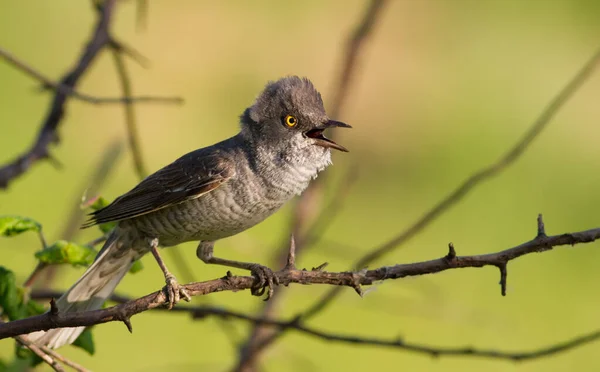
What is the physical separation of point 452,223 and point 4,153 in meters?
4.66

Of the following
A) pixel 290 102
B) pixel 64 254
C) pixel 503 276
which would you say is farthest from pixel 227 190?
pixel 503 276

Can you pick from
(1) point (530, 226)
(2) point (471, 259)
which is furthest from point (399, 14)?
(2) point (471, 259)

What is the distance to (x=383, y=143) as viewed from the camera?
1153cm

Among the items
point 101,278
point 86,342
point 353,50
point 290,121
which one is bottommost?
point 86,342

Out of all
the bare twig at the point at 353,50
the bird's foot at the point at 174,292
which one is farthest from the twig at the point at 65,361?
the bare twig at the point at 353,50

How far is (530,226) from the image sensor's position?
9.27 m

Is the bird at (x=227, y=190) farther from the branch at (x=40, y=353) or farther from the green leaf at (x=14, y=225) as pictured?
the branch at (x=40, y=353)

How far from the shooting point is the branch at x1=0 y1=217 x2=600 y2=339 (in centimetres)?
207

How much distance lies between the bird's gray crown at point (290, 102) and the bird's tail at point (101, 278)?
0.77 meters

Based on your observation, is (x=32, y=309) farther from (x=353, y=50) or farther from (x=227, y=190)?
(x=353, y=50)

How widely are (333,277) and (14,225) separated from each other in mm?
1067

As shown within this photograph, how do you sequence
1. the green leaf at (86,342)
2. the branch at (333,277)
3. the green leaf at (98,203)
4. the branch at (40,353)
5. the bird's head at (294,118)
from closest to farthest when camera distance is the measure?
the branch at (333,277), the branch at (40,353), the green leaf at (86,342), the green leaf at (98,203), the bird's head at (294,118)

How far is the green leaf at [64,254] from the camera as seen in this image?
2734 millimetres

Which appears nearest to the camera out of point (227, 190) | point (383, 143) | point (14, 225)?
point (14, 225)
